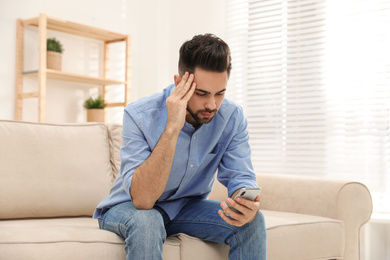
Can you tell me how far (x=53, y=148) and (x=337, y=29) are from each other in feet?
6.80

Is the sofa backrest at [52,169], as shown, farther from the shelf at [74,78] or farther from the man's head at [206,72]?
the shelf at [74,78]

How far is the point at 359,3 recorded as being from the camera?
3.09 metres

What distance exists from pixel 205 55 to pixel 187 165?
37 cm

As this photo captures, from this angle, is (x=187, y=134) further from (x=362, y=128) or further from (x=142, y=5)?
(x=142, y=5)

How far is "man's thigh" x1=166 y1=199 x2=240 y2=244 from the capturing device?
1585mm

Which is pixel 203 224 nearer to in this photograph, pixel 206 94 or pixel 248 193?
pixel 248 193

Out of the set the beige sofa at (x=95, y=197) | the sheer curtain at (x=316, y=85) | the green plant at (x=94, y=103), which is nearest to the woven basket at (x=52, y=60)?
the green plant at (x=94, y=103)

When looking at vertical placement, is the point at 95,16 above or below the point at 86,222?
above

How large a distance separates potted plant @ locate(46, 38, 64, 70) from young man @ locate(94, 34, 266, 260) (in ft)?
5.95

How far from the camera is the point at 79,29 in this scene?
11.4ft

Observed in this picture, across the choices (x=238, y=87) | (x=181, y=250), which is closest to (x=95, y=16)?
(x=238, y=87)

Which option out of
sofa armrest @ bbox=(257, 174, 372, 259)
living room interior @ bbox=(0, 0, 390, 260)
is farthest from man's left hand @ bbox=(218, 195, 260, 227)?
living room interior @ bbox=(0, 0, 390, 260)

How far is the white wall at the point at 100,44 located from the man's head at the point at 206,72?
201 cm

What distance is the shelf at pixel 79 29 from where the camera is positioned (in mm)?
3207
